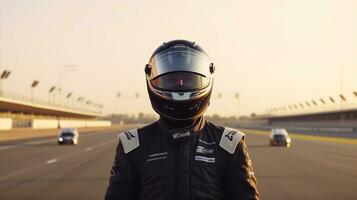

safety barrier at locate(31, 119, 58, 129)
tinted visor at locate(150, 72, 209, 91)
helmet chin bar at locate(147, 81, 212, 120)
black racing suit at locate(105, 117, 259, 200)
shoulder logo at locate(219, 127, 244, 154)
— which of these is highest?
tinted visor at locate(150, 72, 209, 91)

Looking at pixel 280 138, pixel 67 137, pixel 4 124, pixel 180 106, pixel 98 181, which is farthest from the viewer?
pixel 4 124

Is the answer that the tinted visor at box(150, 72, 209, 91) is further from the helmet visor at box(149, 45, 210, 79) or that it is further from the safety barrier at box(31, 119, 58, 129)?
the safety barrier at box(31, 119, 58, 129)

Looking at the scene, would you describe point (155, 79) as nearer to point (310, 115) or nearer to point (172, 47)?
point (172, 47)

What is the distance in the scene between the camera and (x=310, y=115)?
160 m

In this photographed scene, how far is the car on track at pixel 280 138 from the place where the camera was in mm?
45250

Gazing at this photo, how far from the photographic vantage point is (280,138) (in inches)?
1791

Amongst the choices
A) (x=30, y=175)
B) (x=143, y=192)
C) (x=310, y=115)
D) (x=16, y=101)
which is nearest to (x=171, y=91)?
(x=143, y=192)

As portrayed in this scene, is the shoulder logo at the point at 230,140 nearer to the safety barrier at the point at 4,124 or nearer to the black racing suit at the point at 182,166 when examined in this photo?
the black racing suit at the point at 182,166

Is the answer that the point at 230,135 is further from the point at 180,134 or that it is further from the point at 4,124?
the point at 4,124

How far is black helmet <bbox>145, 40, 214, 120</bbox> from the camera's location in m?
3.23

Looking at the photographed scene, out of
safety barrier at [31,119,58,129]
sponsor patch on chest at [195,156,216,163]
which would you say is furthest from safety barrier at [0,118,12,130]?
sponsor patch on chest at [195,156,216,163]

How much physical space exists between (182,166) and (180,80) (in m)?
0.52

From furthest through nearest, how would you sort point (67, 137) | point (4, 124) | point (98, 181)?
point (4, 124)
point (67, 137)
point (98, 181)

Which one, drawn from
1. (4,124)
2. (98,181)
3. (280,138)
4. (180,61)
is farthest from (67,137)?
(180,61)
